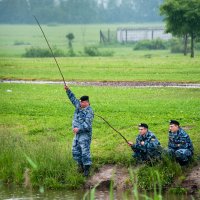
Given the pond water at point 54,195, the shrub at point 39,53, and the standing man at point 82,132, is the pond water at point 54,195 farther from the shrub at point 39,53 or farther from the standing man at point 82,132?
the shrub at point 39,53

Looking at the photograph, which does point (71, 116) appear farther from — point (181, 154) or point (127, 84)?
point (127, 84)

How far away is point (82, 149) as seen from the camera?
1973 cm

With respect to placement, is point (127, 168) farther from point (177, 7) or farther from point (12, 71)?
point (177, 7)

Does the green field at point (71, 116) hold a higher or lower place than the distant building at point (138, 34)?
lower

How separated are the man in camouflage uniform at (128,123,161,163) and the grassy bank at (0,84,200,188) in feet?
1.66

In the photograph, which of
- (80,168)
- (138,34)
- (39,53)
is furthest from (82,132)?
(138,34)

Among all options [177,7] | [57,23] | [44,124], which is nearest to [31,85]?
[44,124]

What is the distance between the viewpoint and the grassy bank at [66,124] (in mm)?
20234

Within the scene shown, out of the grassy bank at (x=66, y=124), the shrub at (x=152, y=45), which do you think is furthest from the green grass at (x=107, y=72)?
the shrub at (x=152, y=45)

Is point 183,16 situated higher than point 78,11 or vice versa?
point 78,11

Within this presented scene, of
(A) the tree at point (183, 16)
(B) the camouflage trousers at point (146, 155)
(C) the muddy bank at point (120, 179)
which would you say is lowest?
(C) the muddy bank at point (120, 179)

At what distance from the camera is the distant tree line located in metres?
95.4

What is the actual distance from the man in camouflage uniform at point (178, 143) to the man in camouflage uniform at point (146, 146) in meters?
0.33

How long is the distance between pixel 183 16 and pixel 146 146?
49.4 metres
